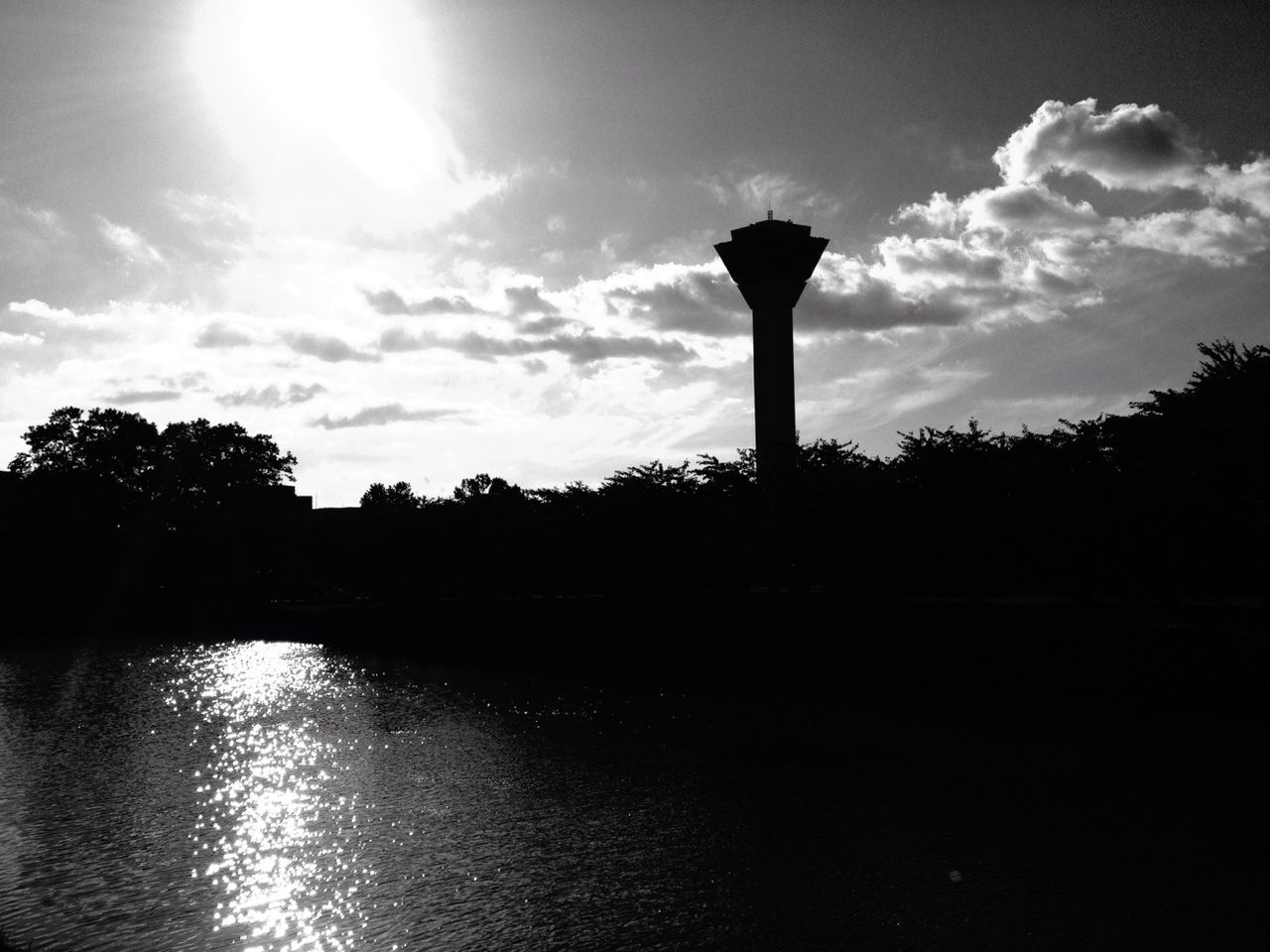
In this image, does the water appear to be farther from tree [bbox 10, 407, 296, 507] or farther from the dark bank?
tree [bbox 10, 407, 296, 507]

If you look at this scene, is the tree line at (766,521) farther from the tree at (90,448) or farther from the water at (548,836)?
the water at (548,836)

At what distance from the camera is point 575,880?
12.6m

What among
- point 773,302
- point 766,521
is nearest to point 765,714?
point 766,521

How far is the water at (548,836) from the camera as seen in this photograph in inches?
436

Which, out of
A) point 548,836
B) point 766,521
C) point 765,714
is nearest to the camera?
point 548,836

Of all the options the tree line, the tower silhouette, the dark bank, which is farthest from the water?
the tower silhouette

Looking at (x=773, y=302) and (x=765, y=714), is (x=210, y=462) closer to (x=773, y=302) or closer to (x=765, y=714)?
(x=773, y=302)

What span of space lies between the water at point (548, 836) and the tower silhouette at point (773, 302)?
107m

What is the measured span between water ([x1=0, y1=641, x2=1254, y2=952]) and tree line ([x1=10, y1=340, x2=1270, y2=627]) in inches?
631

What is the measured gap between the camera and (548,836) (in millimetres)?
14750

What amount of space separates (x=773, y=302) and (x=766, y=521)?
88432 millimetres

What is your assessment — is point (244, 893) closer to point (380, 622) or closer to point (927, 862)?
point (927, 862)

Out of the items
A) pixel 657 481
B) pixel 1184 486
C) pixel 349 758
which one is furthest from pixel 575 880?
pixel 657 481

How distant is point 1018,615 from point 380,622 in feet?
128
